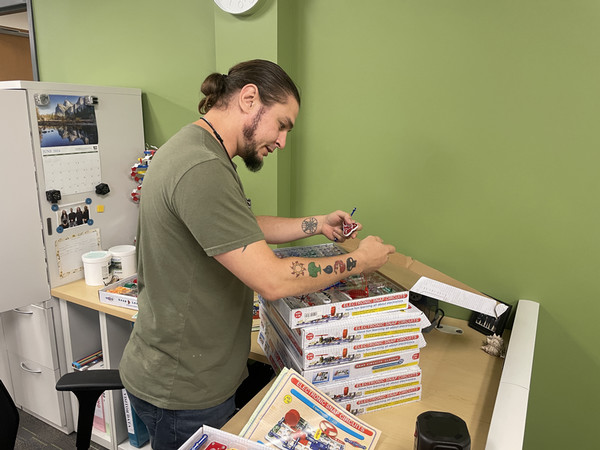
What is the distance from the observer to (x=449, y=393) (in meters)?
1.26

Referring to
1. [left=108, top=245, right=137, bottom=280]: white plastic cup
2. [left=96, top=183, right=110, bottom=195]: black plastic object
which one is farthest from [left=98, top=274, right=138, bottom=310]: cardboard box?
[left=96, top=183, right=110, bottom=195]: black plastic object

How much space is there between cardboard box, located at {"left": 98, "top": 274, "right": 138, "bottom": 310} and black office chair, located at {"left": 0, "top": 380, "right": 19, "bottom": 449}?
2.07 ft

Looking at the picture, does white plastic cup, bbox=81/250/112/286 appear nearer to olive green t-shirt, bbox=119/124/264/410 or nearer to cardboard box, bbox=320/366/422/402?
olive green t-shirt, bbox=119/124/264/410

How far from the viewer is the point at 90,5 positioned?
7.85ft

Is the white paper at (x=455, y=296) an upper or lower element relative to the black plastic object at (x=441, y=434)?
upper

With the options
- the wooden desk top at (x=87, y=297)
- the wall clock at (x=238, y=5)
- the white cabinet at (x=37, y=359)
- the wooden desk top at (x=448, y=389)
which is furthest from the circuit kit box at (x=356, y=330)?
the white cabinet at (x=37, y=359)

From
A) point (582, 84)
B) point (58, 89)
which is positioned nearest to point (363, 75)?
point (582, 84)

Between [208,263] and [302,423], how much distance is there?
1.41 feet

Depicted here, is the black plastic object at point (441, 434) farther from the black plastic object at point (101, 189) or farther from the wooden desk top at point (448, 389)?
the black plastic object at point (101, 189)

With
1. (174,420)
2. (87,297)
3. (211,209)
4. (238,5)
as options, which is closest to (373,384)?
(174,420)

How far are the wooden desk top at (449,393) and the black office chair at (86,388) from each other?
0.41 meters

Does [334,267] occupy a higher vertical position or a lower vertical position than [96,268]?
higher

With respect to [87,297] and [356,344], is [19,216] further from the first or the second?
[356,344]

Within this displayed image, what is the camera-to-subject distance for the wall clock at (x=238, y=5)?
1.75 meters
